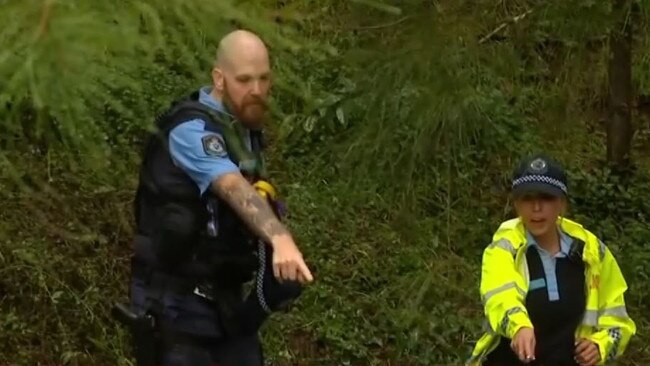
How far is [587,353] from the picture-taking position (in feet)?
12.5

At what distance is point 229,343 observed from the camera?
376 centimetres

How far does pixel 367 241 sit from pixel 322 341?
978 millimetres

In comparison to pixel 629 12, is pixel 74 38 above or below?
above

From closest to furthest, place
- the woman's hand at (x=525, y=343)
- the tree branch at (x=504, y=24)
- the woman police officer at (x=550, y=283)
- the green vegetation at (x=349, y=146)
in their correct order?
the green vegetation at (x=349, y=146) < the woman's hand at (x=525, y=343) < the woman police officer at (x=550, y=283) < the tree branch at (x=504, y=24)

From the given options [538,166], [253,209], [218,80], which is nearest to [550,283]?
[538,166]

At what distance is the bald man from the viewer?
3.37 meters

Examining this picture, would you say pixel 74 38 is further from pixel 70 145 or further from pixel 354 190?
pixel 354 190

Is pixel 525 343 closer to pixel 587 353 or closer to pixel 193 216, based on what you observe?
pixel 587 353

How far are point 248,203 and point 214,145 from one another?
0.60 feet

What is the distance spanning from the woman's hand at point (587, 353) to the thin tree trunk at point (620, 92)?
1484 mm

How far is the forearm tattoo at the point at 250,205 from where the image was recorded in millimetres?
3334

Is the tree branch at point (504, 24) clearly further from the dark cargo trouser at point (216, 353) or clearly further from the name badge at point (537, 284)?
the dark cargo trouser at point (216, 353)

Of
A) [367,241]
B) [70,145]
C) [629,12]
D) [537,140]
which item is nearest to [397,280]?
[367,241]

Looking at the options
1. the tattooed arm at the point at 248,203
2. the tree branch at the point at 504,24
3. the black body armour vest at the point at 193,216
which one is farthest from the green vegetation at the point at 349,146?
the tattooed arm at the point at 248,203
